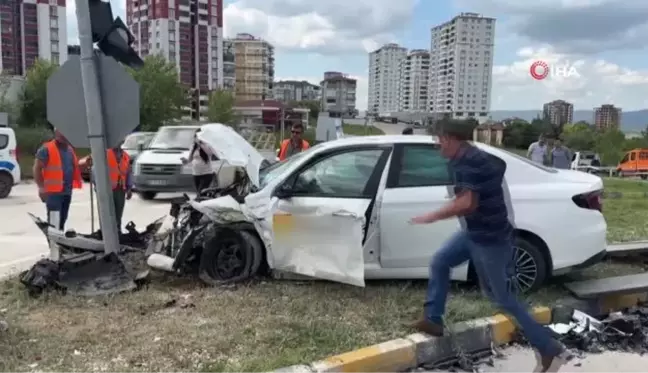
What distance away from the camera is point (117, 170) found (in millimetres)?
7602

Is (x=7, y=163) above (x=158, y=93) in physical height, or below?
below

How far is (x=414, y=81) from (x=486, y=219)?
45.0 meters

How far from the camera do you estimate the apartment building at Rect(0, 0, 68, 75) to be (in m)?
85.1

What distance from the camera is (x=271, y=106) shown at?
93.6 metres

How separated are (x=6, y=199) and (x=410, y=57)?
4205 centimetres

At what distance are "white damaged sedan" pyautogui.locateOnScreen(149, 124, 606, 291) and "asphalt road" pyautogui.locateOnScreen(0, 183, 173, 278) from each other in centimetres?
274

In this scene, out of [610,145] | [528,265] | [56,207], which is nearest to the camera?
[528,265]

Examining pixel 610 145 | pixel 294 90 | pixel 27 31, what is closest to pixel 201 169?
pixel 610 145

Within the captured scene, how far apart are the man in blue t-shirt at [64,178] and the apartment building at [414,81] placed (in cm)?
3499

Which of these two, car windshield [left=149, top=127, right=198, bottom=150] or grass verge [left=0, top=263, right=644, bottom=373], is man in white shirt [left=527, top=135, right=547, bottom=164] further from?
car windshield [left=149, top=127, right=198, bottom=150]

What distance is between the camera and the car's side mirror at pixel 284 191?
5.27m

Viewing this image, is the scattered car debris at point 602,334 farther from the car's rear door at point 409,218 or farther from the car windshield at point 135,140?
the car windshield at point 135,140

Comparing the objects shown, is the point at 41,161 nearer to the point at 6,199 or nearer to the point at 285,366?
the point at 285,366

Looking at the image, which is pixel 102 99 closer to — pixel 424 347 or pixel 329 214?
pixel 329 214
